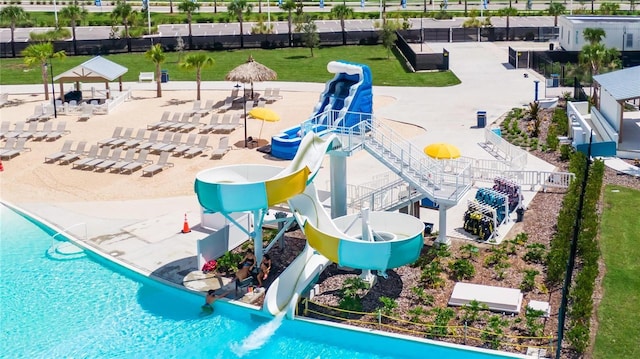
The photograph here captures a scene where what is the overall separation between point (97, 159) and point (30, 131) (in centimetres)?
709

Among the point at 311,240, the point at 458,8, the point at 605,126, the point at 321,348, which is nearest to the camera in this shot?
the point at 321,348

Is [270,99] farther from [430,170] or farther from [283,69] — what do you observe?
[430,170]

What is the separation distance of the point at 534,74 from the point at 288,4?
2353cm

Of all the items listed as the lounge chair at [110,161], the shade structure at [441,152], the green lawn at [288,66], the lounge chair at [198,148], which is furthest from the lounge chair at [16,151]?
the shade structure at [441,152]

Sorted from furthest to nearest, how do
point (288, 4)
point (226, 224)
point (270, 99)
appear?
point (288, 4), point (270, 99), point (226, 224)

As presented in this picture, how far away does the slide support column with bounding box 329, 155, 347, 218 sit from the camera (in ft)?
84.3

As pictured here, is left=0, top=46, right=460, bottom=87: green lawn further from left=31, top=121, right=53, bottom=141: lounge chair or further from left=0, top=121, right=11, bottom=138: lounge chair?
left=31, top=121, right=53, bottom=141: lounge chair

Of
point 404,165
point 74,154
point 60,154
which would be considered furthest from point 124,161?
point 404,165

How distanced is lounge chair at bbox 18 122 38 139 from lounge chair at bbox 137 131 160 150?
6.27 m

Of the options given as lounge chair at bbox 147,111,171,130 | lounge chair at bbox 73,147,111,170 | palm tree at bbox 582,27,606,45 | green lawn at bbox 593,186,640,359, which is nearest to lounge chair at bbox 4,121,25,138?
lounge chair at bbox 147,111,171,130

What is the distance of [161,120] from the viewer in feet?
142

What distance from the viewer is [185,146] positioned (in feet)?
124

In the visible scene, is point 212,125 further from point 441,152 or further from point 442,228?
point 442,228

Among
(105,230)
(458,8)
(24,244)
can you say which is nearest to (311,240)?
(105,230)
